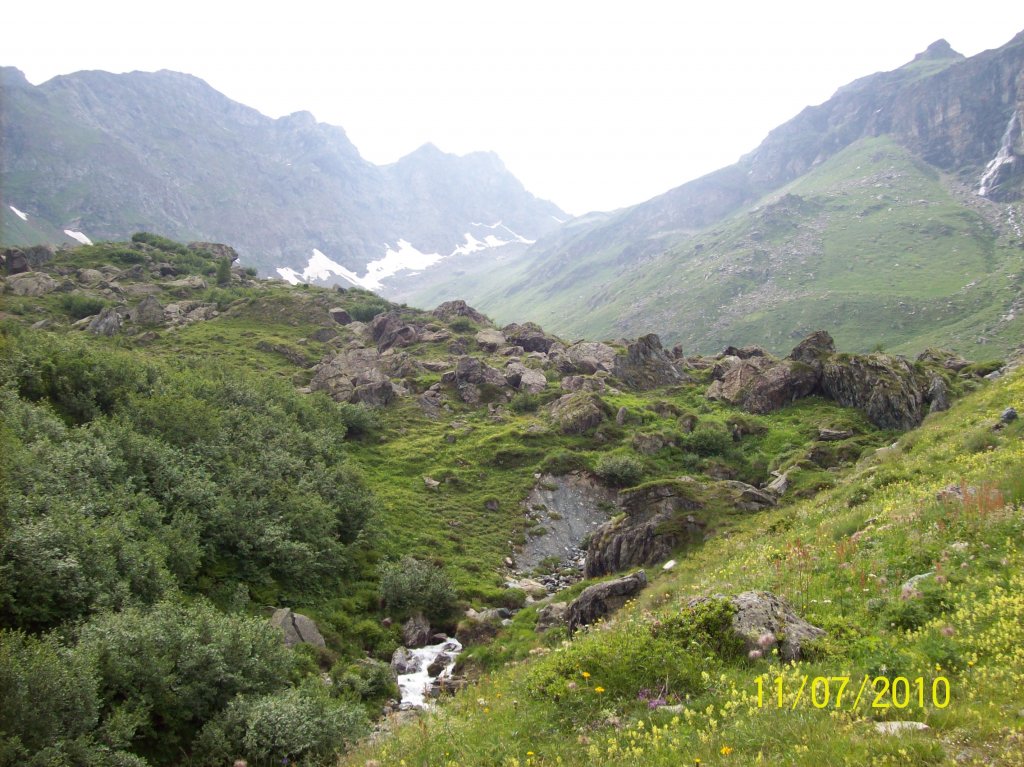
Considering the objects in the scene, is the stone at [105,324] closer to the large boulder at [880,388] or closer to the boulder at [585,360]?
the boulder at [585,360]

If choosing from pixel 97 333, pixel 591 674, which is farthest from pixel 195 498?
pixel 97 333

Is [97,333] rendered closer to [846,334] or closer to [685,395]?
[685,395]

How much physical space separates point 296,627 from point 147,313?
76.3 m

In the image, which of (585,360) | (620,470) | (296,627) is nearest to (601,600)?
(296,627)

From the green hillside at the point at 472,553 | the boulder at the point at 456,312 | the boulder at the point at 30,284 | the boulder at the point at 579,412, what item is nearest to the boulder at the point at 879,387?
the green hillside at the point at 472,553

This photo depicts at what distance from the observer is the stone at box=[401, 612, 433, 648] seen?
88.3 feet

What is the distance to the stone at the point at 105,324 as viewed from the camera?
239 ft

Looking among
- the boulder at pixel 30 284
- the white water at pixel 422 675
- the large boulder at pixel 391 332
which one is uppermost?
the boulder at pixel 30 284

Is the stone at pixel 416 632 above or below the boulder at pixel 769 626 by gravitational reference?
below

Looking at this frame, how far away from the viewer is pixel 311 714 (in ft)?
49.3

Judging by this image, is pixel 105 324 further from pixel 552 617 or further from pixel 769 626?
pixel 769 626

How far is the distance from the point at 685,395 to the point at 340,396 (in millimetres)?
39966
